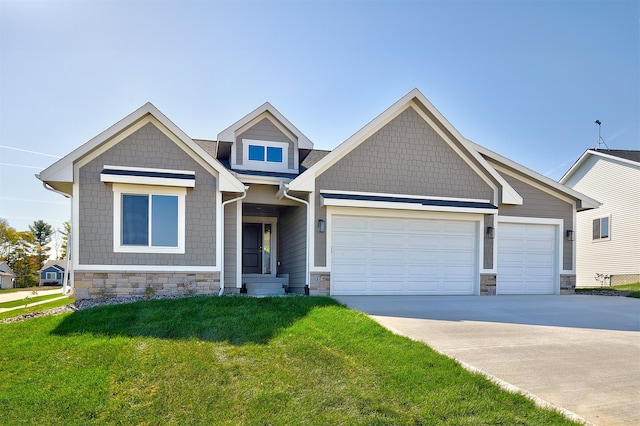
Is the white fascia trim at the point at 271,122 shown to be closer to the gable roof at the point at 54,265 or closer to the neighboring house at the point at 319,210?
the neighboring house at the point at 319,210

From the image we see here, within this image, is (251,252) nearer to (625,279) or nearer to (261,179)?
(261,179)

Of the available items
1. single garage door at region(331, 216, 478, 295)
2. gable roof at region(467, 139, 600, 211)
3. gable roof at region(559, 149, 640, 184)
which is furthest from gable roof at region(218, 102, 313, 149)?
gable roof at region(559, 149, 640, 184)

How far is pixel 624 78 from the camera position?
16609 mm

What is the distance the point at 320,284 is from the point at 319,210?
2.03 m

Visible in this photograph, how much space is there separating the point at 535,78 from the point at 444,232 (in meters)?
7.44

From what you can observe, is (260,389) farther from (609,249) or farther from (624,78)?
(609,249)

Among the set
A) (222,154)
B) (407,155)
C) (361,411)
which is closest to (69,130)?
(222,154)

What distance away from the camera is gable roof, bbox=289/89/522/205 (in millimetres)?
12055

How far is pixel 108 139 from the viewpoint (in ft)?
36.5

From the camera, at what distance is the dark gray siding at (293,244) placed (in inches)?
505

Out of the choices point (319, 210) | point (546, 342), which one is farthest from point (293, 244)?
point (546, 342)

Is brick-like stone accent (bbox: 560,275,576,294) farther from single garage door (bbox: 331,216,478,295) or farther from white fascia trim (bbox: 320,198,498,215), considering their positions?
white fascia trim (bbox: 320,198,498,215)

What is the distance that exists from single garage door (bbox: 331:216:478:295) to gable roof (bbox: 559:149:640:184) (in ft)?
40.2

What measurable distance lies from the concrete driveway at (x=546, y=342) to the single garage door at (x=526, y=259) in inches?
97.9
